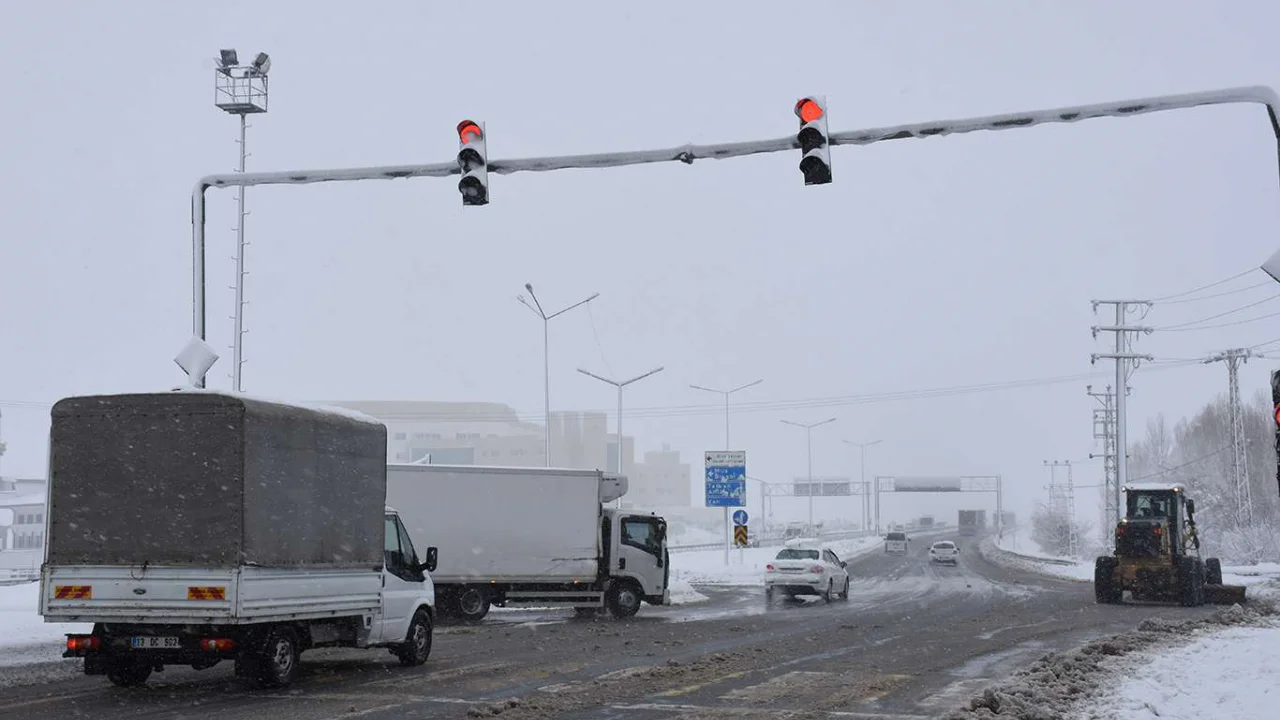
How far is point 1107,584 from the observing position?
34.9 metres

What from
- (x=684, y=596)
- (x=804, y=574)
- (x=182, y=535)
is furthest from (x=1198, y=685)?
(x=684, y=596)

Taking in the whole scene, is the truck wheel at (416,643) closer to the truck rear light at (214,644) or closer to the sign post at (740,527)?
the truck rear light at (214,644)

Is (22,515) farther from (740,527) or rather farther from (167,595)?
(167,595)

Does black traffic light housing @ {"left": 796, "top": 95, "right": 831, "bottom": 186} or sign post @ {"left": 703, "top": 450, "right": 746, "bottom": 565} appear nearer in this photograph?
black traffic light housing @ {"left": 796, "top": 95, "right": 831, "bottom": 186}

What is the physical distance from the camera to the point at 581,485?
2920 centimetres

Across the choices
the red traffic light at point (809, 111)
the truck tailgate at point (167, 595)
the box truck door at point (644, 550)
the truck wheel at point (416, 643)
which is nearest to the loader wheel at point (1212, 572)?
the box truck door at point (644, 550)

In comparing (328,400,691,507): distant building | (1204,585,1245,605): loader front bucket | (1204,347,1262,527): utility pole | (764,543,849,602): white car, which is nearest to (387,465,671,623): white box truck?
(764,543,849,602): white car

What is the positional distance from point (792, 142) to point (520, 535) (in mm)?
15530

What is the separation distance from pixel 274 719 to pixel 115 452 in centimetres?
397

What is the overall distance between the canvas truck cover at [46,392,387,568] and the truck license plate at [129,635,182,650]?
29.9 inches

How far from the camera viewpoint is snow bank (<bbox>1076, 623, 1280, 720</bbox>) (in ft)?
39.6

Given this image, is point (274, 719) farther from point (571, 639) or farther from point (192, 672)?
point (571, 639)

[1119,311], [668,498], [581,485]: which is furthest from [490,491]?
[668,498]

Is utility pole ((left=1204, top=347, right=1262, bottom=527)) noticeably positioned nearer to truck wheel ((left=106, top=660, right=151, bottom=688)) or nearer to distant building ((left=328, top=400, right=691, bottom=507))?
truck wheel ((left=106, top=660, right=151, bottom=688))
